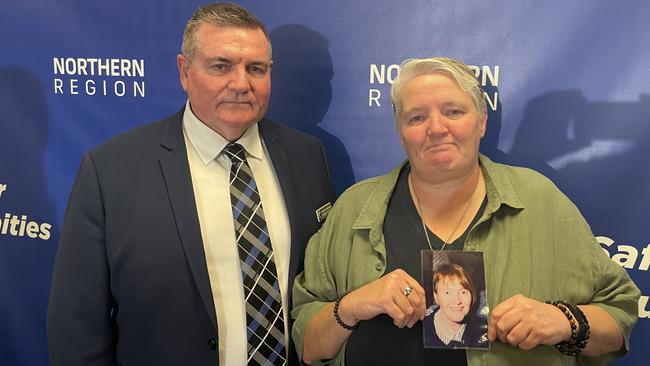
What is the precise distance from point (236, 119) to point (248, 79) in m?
0.12

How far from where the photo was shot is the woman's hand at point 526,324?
1.35 m

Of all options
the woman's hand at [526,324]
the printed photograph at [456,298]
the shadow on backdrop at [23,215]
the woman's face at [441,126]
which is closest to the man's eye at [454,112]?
the woman's face at [441,126]

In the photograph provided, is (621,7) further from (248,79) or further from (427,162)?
(248,79)

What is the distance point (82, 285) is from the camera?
1668mm

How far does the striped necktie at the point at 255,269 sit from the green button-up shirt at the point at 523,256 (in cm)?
13

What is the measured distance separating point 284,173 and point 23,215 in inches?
55.8

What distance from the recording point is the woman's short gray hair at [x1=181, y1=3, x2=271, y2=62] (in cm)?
165

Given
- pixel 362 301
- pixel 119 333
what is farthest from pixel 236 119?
pixel 119 333

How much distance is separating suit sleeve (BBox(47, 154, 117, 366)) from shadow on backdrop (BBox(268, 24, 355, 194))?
0.80 m

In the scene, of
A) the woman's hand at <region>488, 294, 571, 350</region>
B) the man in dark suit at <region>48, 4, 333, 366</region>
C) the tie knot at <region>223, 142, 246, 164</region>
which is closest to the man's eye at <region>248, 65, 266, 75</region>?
the man in dark suit at <region>48, 4, 333, 366</region>

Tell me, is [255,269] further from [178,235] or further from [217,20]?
[217,20]

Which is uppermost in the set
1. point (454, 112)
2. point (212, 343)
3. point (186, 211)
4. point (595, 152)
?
point (454, 112)

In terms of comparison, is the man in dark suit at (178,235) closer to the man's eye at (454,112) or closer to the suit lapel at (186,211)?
the suit lapel at (186,211)

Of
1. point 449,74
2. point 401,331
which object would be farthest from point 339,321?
point 449,74
